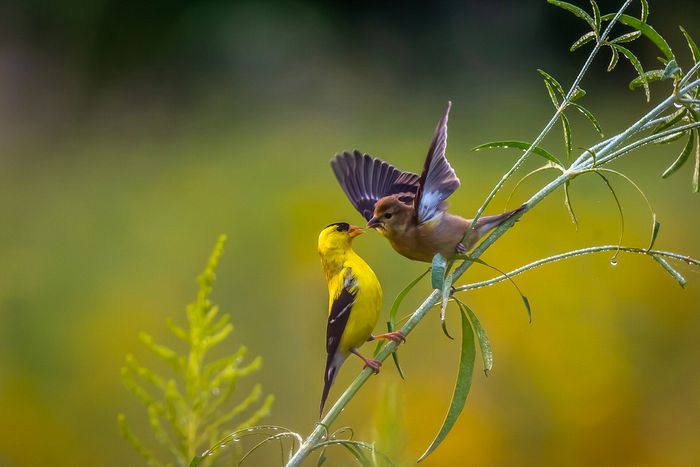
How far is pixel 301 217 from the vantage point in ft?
11.9

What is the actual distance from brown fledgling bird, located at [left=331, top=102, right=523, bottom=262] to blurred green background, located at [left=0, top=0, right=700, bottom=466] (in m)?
0.26

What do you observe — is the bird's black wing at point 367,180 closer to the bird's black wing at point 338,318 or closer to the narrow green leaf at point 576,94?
the bird's black wing at point 338,318

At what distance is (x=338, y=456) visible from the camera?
2.71 metres

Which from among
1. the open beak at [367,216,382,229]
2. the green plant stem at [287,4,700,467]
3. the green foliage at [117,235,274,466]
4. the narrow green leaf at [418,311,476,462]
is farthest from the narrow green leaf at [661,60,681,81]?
the open beak at [367,216,382,229]

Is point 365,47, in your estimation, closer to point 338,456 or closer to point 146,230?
point 146,230

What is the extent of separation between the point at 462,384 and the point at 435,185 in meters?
0.32

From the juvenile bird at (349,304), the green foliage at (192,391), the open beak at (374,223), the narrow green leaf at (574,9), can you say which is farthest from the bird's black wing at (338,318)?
the narrow green leaf at (574,9)

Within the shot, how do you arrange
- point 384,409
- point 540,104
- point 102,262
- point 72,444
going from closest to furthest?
point 384,409
point 72,444
point 102,262
point 540,104

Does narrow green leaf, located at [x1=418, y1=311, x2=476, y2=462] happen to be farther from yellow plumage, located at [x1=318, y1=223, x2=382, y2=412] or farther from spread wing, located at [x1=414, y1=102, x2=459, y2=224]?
yellow plumage, located at [x1=318, y1=223, x2=382, y2=412]

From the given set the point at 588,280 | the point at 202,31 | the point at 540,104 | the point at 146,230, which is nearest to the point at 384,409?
the point at 588,280

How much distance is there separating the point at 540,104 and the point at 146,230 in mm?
2188

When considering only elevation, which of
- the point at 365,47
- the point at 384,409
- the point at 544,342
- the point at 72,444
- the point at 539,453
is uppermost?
the point at 365,47

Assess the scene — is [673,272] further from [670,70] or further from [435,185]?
[435,185]

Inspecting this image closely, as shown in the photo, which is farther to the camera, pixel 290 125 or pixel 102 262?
pixel 290 125
